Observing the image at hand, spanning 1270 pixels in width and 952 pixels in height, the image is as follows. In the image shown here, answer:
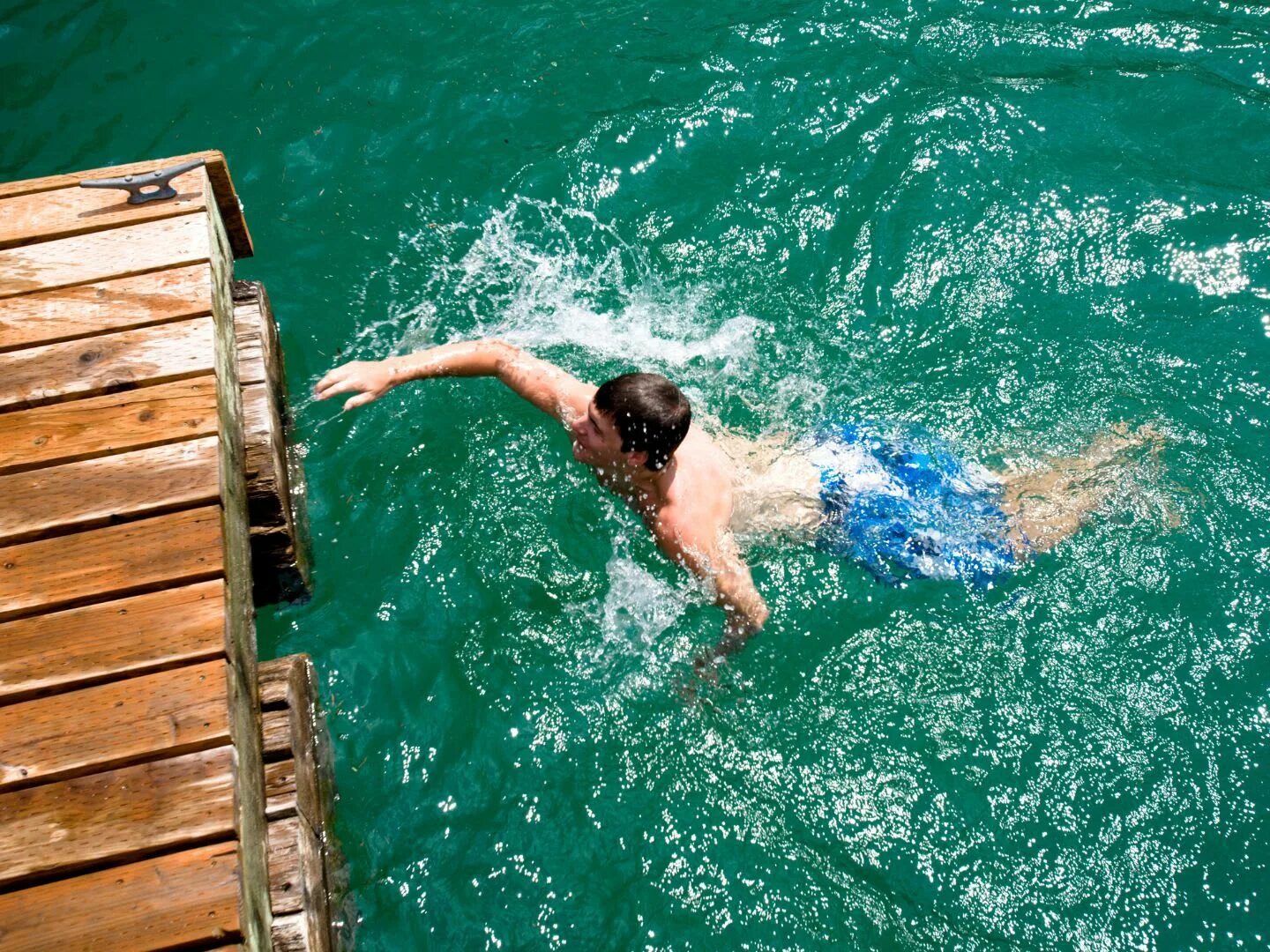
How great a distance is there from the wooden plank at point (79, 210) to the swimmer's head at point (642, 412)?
6.44ft

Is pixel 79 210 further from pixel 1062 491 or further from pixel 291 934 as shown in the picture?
pixel 1062 491

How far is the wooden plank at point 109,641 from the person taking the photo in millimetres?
2797

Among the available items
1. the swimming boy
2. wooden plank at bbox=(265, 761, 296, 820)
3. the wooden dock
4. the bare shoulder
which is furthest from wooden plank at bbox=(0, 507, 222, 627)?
the bare shoulder

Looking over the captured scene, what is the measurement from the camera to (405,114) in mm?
6043

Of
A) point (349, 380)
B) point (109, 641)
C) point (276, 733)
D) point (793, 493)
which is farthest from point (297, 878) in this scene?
point (793, 493)

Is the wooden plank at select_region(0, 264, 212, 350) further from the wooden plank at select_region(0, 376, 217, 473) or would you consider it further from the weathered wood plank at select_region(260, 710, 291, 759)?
the weathered wood plank at select_region(260, 710, 291, 759)

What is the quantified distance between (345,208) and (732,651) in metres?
3.45

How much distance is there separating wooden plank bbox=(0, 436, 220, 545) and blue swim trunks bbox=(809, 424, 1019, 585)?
8.18ft

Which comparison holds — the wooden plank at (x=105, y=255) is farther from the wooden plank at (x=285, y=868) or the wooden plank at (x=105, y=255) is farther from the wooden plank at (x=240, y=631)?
the wooden plank at (x=285, y=868)

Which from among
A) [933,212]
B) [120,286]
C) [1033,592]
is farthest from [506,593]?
[933,212]

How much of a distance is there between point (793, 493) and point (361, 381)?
1.88 meters

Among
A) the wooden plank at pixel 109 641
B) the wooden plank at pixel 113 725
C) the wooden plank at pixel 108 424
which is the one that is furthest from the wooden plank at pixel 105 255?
the wooden plank at pixel 113 725

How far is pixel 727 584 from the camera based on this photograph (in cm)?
393

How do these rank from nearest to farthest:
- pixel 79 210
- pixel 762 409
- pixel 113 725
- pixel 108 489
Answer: pixel 113 725
pixel 108 489
pixel 79 210
pixel 762 409
